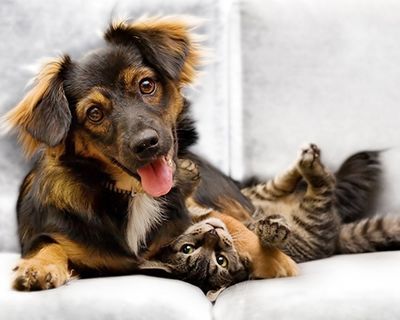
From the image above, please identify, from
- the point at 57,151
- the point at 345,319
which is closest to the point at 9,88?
the point at 57,151

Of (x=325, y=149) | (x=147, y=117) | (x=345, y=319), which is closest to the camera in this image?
(x=345, y=319)

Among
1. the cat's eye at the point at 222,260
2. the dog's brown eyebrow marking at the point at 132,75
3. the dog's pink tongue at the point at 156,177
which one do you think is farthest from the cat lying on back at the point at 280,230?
the dog's brown eyebrow marking at the point at 132,75

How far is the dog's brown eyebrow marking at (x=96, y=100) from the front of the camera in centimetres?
173

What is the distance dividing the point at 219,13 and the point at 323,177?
0.63 metres

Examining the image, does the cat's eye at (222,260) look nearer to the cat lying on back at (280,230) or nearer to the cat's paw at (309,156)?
the cat lying on back at (280,230)

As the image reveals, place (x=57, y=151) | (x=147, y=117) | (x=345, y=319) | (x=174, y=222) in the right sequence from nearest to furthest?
(x=345, y=319)
(x=147, y=117)
(x=57, y=151)
(x=174, y=222)

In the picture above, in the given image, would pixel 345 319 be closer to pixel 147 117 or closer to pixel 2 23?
pixel 147 117

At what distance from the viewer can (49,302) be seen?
158cm

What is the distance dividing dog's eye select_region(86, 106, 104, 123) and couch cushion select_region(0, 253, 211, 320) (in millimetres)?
385

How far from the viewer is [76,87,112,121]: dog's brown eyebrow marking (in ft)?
5.69

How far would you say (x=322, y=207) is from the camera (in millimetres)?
2133

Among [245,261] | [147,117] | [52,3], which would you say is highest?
[52,3]

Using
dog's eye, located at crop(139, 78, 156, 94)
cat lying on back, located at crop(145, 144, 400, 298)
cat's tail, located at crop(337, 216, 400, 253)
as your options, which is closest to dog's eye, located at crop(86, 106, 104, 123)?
dog's eye, located at crop(139, 78, 156, 94)

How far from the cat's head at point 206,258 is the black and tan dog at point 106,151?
0.05 metres
